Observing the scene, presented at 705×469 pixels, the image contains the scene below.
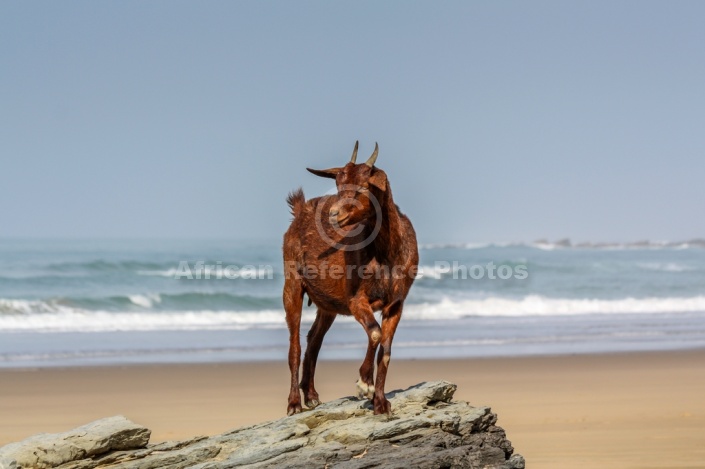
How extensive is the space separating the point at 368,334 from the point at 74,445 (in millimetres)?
2391

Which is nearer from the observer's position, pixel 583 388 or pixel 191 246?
pixel 583 388

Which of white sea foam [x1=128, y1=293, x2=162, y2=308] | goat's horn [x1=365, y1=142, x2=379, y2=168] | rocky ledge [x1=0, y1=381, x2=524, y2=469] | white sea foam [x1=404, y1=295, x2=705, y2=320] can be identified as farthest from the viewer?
white sea foam [x1=128, y1=293, x2=162, y2=308]

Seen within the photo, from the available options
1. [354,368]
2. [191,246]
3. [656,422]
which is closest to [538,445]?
[656,422]

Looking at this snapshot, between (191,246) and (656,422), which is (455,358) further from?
(191,246)

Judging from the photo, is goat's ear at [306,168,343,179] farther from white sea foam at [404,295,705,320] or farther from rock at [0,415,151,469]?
white sea foam at [404,295,705,320]

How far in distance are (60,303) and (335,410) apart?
2722 cm

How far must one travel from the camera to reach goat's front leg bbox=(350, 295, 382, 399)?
24.7 feet

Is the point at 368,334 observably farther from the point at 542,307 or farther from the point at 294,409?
the point at 542,307

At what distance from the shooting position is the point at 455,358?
18.6 metres

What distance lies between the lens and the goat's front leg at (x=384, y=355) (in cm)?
754

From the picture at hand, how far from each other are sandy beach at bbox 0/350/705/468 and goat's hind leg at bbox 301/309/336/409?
2530mm

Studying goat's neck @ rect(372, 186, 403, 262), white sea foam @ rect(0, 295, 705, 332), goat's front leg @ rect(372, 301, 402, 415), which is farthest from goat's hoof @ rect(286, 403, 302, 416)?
white sea foam @ rect(0, 295, 705, 332)

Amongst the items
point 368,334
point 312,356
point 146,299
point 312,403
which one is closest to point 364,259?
point 368,334

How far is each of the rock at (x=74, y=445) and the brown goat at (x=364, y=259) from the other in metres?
1.54
